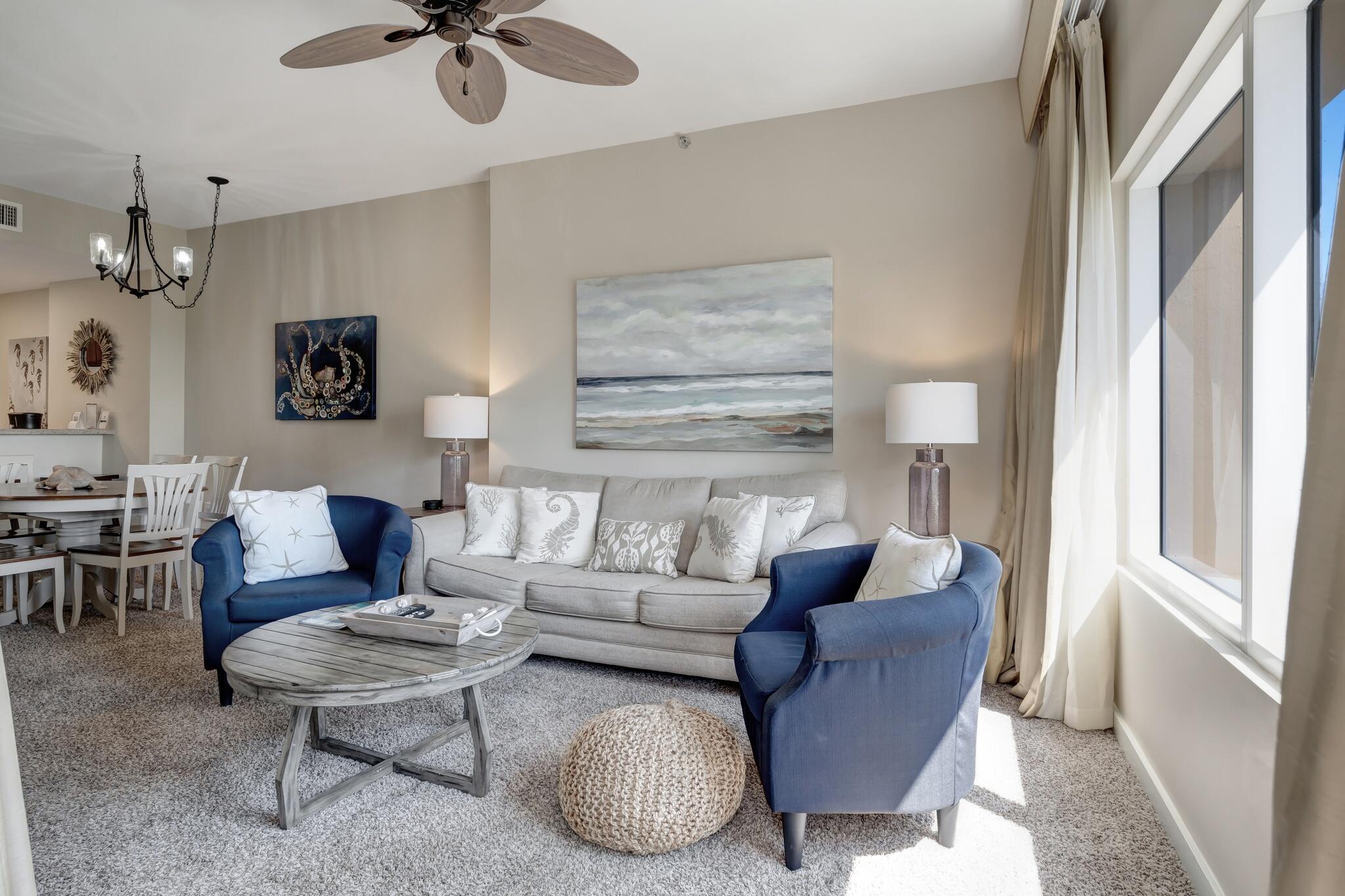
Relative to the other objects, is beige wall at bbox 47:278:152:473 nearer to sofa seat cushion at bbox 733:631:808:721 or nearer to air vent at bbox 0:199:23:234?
air vent at bbox 0:199:23:234

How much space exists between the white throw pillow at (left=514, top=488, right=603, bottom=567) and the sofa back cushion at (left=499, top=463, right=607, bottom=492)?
0.16 meters

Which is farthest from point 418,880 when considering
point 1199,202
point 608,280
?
point 608,280

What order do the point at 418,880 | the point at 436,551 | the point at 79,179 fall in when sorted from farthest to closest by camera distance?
the point at 79,179, the point at 436,551, the point at 418,880

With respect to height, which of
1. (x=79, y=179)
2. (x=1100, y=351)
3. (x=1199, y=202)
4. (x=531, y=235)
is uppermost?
(x=79, y=179)

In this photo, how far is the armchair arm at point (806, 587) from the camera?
2.37 meters

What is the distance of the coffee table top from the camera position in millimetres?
1863

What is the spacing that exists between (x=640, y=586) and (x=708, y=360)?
1429 millimetres

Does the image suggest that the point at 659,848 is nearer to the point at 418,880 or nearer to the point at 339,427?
the point at 418,880

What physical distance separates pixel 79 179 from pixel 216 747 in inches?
174

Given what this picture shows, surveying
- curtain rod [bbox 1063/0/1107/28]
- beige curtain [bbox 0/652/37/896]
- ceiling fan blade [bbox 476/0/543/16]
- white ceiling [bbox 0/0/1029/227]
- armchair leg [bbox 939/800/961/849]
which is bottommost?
armchair leg [bbox 939/800/961/849]

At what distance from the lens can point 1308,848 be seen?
69cm

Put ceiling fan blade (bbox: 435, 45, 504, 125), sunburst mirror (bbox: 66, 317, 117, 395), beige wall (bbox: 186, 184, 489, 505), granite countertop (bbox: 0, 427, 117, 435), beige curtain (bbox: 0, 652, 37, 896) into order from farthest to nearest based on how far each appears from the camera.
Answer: sunburst mirror (bbox: 66, 317, 117, 395)
granite countertop (bbox: 0, 427, 117, 435)
beige wall (bbox: 186, 184, 489, 505)
ceiling fan blade (bbox: 435, 45, 504, 125)
beige curtain (bbox: 0, 652, 37, 896)

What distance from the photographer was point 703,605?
2.92 metres

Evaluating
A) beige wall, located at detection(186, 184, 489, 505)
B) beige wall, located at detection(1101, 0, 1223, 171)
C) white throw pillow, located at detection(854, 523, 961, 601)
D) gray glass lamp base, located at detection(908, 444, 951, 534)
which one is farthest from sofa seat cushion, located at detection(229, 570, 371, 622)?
beige wall, located at detection(1101, 0, 1223, 171)
